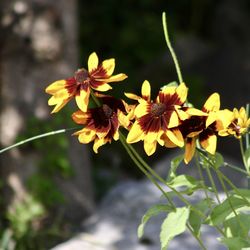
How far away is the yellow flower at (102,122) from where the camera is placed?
1641 mm

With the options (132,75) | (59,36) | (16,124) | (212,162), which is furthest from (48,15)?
(132,75)

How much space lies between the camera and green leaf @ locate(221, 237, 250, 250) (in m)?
1.67

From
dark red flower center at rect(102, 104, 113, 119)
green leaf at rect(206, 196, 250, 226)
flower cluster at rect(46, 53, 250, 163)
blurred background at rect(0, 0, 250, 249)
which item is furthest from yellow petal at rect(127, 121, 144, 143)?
blurred background at rect(0, 0, 250, 249)

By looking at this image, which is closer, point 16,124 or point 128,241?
point 128,241

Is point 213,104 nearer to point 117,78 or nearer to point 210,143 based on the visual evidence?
point 210,143

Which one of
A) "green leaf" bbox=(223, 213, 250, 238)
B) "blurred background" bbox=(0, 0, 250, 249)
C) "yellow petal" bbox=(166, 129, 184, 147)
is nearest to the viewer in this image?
"yellow petal" bbox=(166, 129, 184, 147)

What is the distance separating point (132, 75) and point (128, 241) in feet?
11.4

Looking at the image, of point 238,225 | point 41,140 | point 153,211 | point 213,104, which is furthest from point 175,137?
point 41,140

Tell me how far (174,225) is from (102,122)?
338 mm

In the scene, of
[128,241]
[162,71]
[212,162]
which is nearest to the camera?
[212,162]

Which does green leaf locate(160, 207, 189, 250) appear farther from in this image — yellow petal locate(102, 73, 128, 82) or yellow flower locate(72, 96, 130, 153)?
yellow petal locate(102, 73, 128, 82)

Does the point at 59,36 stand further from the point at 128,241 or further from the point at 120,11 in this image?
the point at 120,11

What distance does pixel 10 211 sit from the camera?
414 cm

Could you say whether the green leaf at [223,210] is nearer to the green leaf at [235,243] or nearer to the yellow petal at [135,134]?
the green leaf at [235,243]
